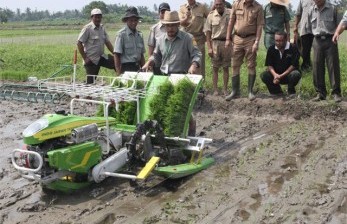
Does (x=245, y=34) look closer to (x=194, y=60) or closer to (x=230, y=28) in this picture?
(x=230, y=28)

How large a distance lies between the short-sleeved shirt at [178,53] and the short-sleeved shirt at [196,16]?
2.62m

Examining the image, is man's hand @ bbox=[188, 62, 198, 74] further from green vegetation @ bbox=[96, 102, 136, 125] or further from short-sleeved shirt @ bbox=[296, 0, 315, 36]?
short-sleeved shirt @ bbox=[296, 0, 315, 36]

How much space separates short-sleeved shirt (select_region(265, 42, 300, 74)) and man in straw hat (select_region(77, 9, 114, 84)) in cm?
303

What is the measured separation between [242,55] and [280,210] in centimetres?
485

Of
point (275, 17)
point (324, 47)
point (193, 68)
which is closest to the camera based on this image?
point (193, 68)

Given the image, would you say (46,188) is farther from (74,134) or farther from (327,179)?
(327,179)

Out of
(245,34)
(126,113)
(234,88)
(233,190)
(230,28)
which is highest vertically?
(230,28)

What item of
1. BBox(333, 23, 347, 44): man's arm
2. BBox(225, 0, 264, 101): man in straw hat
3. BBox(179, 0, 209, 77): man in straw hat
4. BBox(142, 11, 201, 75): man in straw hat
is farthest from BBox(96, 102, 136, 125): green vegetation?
BBox(333, 23, 347, 44): man's arm

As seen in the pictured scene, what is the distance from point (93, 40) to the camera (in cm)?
922

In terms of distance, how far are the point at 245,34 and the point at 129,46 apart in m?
2.10

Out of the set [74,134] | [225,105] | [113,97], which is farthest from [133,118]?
[225,105]

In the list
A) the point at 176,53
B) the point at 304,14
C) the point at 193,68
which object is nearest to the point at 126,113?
the point at 193,68

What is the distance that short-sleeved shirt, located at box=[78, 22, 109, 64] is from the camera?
30.1 ft

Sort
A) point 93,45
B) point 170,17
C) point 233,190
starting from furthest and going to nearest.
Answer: point 93,45 → point 170,17 → point 233,190
